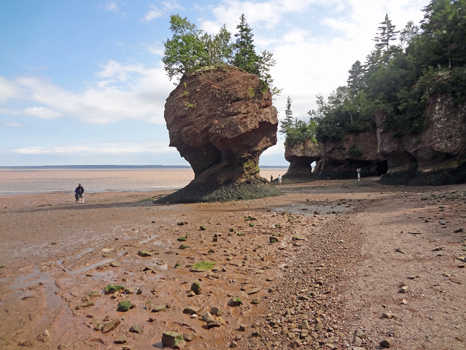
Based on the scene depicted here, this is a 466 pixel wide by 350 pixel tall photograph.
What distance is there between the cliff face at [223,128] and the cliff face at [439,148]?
13735 millimetres

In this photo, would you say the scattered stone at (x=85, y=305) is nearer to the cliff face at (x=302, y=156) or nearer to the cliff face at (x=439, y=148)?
the cliff face at (x=439, y=148)

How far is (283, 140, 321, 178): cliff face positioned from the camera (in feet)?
156

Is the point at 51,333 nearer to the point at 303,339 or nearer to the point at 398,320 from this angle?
the point at 303,339

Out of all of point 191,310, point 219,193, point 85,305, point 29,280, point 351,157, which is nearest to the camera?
point 191,310

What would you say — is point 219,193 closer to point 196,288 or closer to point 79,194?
point 79,194

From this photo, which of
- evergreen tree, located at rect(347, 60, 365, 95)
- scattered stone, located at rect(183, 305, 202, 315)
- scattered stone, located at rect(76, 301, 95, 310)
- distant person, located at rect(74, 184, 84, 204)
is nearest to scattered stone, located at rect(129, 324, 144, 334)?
scattered stone, located at rect(183, 305, 202, 315)

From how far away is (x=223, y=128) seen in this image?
21.2 meters

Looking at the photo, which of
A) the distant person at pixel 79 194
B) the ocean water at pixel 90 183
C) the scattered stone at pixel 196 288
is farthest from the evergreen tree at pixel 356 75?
the scattered stone at pixel 196 288

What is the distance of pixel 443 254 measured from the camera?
248 inches

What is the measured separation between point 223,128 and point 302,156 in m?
29.6

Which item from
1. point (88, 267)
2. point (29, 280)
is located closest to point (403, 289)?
point (88, 267)

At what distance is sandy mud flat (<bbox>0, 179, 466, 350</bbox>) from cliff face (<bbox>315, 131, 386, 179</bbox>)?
109 ft

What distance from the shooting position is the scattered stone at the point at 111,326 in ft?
15.5

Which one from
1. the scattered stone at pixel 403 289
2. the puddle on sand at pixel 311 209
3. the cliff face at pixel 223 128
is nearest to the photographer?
the scattered stone at pixel 403 289
